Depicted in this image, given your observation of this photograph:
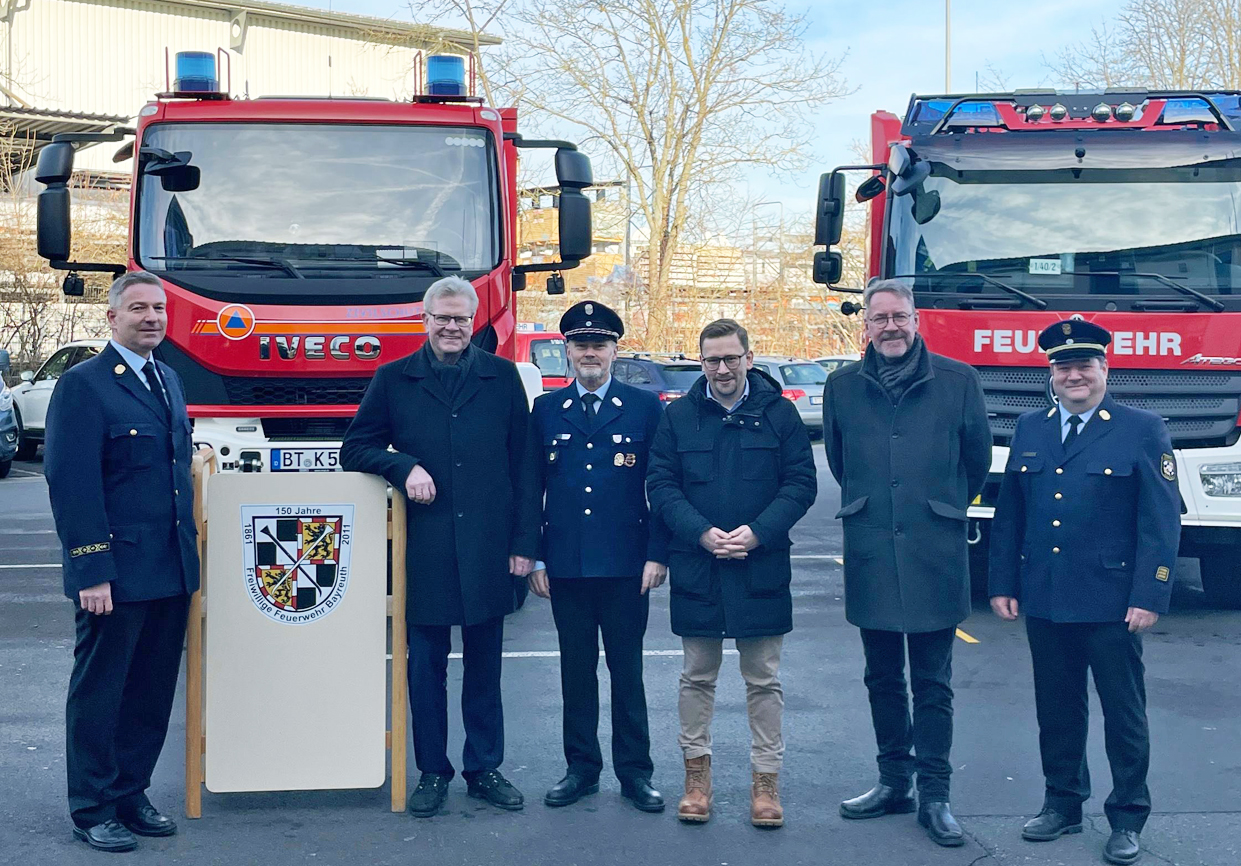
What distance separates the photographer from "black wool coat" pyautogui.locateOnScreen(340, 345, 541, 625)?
516 centimetres

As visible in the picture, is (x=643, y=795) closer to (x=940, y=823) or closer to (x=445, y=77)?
(x=940, y=823)

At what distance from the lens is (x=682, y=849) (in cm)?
474

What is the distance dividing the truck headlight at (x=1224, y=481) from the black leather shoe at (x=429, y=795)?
5032 millimetres

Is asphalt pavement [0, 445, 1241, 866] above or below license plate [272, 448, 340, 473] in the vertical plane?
below

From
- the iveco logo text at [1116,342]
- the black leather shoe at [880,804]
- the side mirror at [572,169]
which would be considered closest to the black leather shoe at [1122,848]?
the black leather shoe at [880,804]

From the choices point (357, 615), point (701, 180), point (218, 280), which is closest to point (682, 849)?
point (357, 615)

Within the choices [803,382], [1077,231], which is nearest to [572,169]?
[1077,231]

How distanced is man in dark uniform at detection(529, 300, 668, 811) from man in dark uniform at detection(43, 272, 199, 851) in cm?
135

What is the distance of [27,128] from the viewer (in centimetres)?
2791

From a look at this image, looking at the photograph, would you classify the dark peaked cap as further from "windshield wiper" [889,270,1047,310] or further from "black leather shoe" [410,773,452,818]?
"windshield wiper" [889,270,1047,310]

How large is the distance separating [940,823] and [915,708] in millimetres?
421

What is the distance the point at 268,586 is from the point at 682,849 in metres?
1.76

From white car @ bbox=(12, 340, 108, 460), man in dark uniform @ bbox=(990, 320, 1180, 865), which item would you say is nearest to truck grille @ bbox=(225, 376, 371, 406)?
man in dark uniform @ bbox=(990, 320, 1180, 865)

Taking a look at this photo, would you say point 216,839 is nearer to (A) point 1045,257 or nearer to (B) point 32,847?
(B) point 32,847
